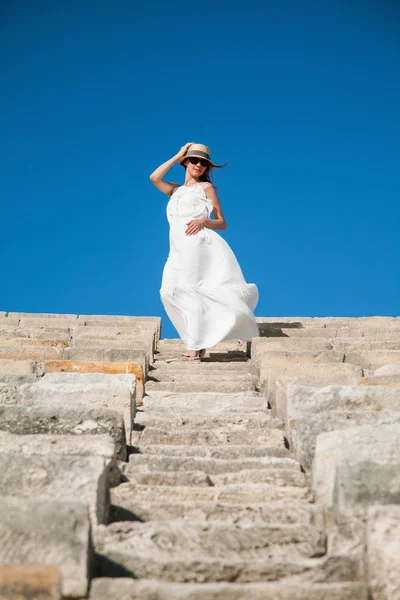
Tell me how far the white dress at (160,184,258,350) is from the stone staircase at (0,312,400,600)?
1872 millimetres

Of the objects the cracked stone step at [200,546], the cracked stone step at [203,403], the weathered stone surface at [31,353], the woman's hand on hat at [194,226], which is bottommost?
the cracked stone step at [200,546]

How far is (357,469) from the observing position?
2.74 m

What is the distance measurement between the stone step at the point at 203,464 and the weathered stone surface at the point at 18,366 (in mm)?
1917

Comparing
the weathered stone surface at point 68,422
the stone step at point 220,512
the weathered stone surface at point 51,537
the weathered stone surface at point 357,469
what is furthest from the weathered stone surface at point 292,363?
the weathered stone surface at point 51,537

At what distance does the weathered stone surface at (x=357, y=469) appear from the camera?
2.71m

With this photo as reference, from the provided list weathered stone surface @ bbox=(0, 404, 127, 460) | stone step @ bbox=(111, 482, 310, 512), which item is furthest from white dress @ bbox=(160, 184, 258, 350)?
stone step @ bbox=(111, 482, 310, 512)

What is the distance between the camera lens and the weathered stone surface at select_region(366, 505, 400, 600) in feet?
7.55

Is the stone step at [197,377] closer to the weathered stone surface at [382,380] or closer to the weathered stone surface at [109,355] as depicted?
the weathered stone surface at [109,355]

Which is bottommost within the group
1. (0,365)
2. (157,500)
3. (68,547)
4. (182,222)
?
(68,547)

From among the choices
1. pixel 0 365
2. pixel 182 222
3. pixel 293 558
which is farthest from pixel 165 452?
pixel 182 222

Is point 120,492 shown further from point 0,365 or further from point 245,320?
point 245,320

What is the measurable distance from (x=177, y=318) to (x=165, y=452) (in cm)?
349

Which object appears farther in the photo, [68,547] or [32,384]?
[32,384]

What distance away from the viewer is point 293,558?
2697 mm
